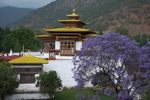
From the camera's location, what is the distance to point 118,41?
1553 cm

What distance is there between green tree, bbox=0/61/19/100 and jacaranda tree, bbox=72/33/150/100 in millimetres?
7163

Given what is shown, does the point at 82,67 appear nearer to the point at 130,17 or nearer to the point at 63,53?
the point at 63,53

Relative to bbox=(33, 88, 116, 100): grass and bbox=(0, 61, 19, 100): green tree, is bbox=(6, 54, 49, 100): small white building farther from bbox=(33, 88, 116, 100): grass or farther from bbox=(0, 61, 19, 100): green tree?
bbox=(33, 88, 116, 100): grass

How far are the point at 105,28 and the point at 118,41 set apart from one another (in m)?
75.1

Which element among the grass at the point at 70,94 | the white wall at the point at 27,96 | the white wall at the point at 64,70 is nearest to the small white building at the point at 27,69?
the white wall at the point at 27,96

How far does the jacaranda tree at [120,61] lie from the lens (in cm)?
1487

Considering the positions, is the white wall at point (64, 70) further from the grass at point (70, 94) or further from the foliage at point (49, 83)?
the foliage at point (49, 83)

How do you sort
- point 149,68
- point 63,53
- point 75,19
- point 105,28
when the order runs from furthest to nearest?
point 105,28
point 75,19
point 63,53
point 149,68

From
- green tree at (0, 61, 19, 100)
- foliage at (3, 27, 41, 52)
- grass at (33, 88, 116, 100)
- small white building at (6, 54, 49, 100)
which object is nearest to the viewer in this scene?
green tree at (0, 61, 19, 100)

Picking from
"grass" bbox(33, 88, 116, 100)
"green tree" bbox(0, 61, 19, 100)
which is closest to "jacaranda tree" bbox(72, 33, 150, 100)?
"grass" bbox(33, 88, 116, 100)

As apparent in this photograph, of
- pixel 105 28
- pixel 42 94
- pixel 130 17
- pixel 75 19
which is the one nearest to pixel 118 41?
pixel 42 94

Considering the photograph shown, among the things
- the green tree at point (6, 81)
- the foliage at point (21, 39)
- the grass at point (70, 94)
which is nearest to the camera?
the green tree at point (6, 81)

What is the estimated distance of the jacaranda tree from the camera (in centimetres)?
1487

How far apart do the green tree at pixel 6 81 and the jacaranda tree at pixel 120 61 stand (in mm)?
7163
